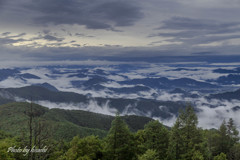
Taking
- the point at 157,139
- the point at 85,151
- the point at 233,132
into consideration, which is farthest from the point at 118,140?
the point at 233,132

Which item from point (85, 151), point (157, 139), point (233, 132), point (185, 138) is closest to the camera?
point (185, 138)

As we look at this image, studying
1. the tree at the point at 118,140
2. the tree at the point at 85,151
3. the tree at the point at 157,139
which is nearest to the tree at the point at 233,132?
the tree at the point at 157,139

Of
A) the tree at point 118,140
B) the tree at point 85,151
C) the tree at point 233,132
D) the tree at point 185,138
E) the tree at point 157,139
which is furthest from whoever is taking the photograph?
the tree at point 233,132

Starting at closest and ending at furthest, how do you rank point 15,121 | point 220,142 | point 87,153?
point 87,153
point 220,142
point 15,121

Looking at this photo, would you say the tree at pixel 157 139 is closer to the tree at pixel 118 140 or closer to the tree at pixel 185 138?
the tree at pixel 185 138

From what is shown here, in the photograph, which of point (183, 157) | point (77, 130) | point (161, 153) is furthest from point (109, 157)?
point (77, 130)

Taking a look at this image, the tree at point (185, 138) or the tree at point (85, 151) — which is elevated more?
the tree at point (185, 138)

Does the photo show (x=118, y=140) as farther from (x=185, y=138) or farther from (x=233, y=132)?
(x=233, y=132)

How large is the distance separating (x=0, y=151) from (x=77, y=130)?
358 feet

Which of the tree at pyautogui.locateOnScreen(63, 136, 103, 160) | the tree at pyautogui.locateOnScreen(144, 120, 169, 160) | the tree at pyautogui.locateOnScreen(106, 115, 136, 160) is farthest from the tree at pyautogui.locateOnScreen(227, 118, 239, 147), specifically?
the tree at pyautogui.locateOnScreen(63, 136, 103, 160)

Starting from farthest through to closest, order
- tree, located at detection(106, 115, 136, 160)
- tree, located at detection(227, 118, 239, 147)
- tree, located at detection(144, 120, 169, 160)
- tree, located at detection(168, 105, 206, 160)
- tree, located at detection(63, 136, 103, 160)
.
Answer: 1. tree, located at detection(227, 118, 239, 147)
2. tree, located at detection(63, 136, 103, 160)
3. tree, located at detection(106, 115, 136, 160)
4. tree, located at detection(144, 120, 169, 160)
5. tree, located at detection(168, 105, 206, 160)

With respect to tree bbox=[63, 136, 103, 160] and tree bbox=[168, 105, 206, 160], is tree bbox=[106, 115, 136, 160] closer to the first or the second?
tree bbox=[63, 136, 103, 160]

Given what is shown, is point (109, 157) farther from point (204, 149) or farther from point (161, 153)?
point (204, 149)

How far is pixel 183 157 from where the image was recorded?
3975 cm
